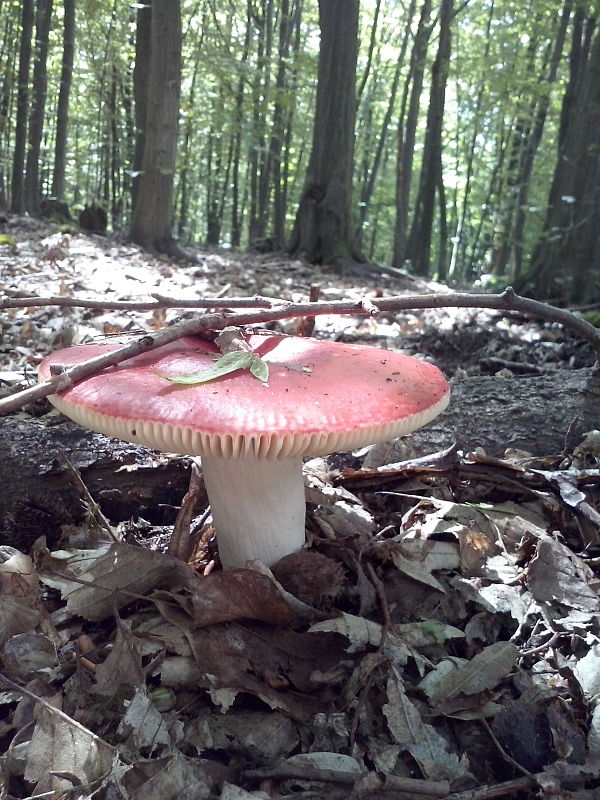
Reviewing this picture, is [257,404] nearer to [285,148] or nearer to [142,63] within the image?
[142,63]

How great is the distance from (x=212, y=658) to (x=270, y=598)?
26cm

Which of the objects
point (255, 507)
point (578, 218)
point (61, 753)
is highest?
point (578, 218)

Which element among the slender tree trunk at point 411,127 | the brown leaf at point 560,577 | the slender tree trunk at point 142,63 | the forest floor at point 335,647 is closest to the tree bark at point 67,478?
the forest floor at point 335,647

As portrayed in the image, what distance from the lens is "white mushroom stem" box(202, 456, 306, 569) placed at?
2.08 meters

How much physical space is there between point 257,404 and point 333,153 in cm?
993

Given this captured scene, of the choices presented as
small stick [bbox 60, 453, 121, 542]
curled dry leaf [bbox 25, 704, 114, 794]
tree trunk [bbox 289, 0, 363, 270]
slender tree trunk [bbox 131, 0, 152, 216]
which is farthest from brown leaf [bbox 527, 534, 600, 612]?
slender tree trunk [bbox 131, 0, 152, 216]

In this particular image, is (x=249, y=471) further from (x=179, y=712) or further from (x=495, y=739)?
(x=495, y=739)

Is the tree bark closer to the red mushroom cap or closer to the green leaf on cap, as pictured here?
the red mushroom cap

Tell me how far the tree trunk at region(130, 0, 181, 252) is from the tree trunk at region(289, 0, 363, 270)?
2466mm

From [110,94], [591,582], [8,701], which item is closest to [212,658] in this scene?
[8,701]

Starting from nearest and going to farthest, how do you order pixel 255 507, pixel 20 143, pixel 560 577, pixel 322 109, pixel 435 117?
1. pixel 255 507
2. pixel 560 577
3. pixel 322 109
4. pixel 435 117
5. pixel 20 143

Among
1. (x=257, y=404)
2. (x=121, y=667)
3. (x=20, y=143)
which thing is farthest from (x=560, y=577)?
(x=20, y=143)

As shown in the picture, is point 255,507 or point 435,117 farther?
point 435,117

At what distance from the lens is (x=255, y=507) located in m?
2.15
